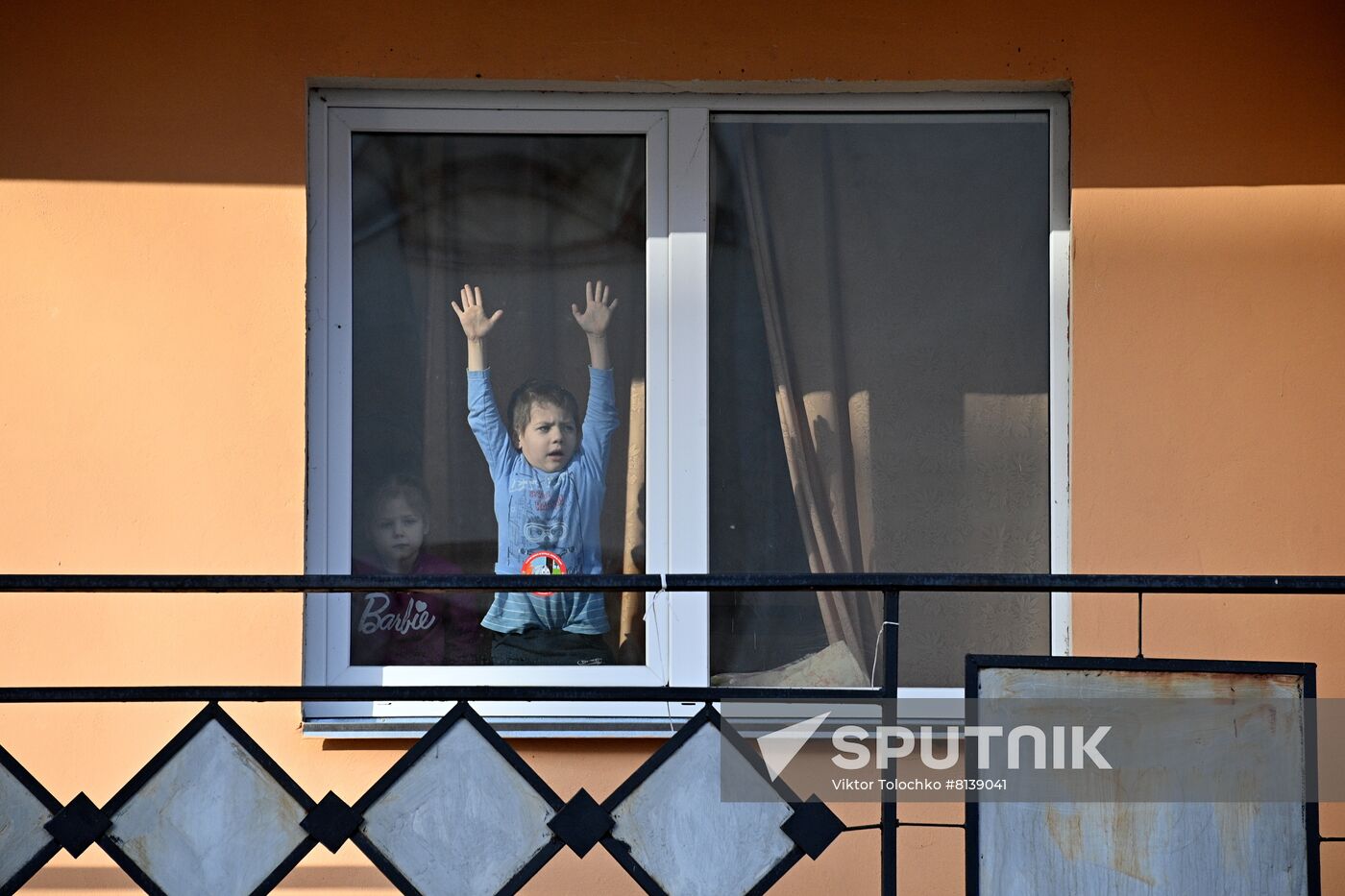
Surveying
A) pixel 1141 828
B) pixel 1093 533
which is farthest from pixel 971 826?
pixel 1093 533

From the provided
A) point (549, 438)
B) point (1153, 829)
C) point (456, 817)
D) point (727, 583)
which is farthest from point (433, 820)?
point (549, 438)

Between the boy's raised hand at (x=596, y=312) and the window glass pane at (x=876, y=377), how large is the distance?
250 millimetres

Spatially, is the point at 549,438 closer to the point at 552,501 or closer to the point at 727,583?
the point at 552,501

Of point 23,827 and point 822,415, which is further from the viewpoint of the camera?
point 822,415

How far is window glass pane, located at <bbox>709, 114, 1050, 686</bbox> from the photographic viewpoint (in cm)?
333

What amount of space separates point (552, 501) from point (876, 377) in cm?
82

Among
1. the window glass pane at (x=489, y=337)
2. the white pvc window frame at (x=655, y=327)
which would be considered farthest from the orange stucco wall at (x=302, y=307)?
the window glass pane at (x=489, y=337)

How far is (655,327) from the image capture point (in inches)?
131

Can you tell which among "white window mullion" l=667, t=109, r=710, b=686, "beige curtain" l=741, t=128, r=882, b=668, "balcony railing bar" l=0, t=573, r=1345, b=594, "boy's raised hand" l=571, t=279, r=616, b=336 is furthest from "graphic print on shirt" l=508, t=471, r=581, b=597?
"balcony railing bar" l=0, t=573, r=1345, b=594

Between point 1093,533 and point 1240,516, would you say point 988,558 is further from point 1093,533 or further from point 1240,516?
point 1240,516

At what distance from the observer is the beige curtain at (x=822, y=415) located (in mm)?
3338

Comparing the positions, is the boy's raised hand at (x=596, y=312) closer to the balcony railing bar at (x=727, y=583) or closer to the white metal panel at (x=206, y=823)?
the balcony railing bar at (x=727, y=583)

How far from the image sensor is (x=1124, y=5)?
3.25 meters

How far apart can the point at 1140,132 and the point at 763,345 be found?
99cm
